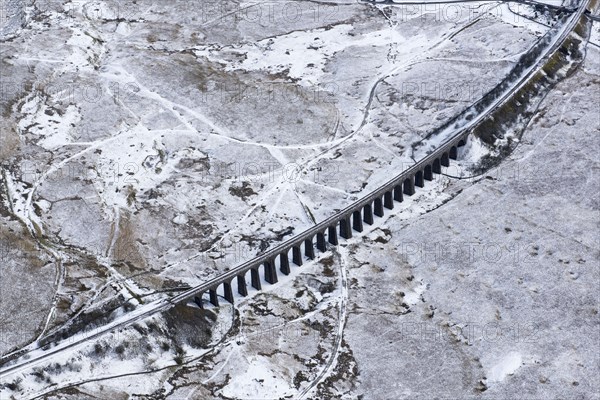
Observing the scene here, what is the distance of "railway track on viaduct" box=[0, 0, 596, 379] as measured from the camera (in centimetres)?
7475

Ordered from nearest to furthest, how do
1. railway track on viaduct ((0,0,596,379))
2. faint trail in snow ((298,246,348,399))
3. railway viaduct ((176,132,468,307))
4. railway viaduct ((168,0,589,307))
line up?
faint trail in snow ((298,246,348,399)) → railway track on viaduct ((0,0,596,379)) → railway viaduct ((176,132,468,307)) → railway viaduct ((168,0,589,307))

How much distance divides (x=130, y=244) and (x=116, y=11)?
49892 millimetres

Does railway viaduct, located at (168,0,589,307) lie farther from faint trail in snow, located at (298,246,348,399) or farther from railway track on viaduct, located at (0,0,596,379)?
faint trail in snow, located at (298,246,348,399)

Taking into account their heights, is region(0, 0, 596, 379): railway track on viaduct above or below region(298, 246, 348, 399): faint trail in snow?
above

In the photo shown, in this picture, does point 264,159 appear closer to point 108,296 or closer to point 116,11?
point 108,296

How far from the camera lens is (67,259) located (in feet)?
273

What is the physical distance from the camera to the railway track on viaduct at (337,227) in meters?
74.8

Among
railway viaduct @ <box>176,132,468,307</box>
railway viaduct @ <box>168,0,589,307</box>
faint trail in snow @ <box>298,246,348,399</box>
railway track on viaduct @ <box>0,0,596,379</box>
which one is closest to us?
faint trail in snow @ <box>298,246,348,399</box>

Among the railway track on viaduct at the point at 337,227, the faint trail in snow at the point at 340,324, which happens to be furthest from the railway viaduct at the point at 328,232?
the faint trail in snow at the point at 340,324

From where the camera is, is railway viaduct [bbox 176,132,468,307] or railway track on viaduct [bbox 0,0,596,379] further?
railway viaduct [bbox 176,132,468,307]

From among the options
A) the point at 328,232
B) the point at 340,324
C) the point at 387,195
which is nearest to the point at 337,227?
the point at 328,232

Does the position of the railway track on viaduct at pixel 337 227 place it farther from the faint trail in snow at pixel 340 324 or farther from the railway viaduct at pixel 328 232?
the faint trail in snow at pixel 340 324

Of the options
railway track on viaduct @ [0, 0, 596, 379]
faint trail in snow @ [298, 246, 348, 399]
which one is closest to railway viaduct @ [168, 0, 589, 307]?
railway track on viaduct @ [0, 0, 596, 379]

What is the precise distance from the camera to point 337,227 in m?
90.4
